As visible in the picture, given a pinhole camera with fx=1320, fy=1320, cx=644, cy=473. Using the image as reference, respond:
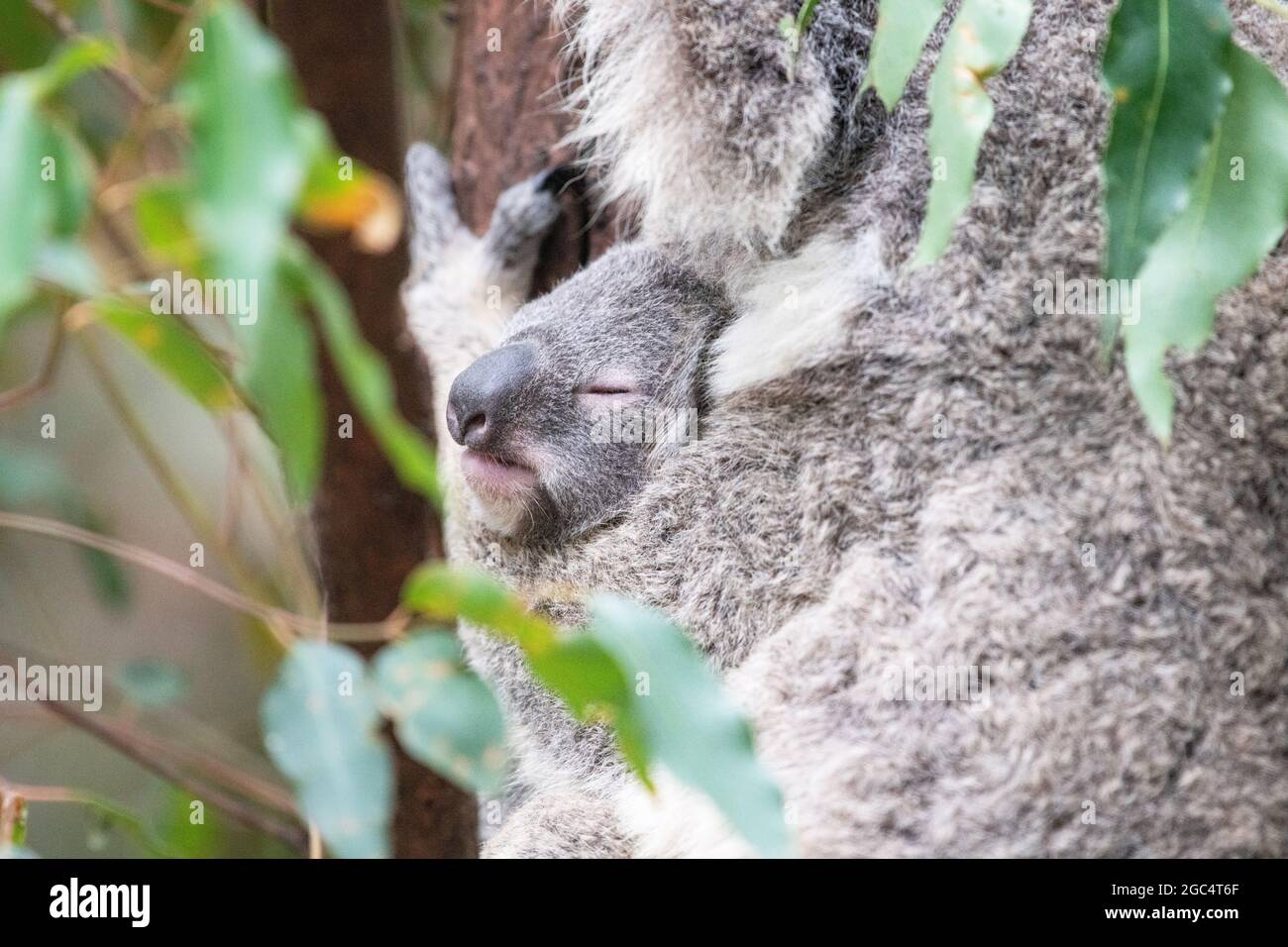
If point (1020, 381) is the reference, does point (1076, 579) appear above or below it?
below

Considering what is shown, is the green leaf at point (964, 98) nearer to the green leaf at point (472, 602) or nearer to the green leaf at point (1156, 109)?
the green leaf at point (1156, 109)

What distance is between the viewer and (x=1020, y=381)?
2131mm

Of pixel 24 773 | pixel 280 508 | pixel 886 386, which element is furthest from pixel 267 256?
pixel 24 773

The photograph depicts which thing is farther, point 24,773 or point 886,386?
point 24,773

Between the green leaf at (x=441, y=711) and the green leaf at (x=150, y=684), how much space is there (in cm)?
203

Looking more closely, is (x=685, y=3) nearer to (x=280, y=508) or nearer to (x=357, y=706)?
(x=357, y=706)

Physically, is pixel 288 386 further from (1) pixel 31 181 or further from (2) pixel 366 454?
(2) pixel 366 454

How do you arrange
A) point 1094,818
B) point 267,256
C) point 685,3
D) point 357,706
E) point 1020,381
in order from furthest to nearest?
point 685,3 → point 1020,381 → point 1094,818 → point 357,706 → point 267,256

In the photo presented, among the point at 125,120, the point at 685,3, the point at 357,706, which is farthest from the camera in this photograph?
the point at 125,120

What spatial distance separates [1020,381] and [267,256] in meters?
1.33

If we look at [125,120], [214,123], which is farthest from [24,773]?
[214,123]

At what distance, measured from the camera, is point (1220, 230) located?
1.70 metres

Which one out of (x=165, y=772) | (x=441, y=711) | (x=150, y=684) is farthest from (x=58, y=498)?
(x=441, y=711)
